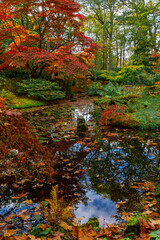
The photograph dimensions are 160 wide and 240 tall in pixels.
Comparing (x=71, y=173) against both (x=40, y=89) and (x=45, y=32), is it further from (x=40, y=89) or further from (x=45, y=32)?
(x=45, y=32)

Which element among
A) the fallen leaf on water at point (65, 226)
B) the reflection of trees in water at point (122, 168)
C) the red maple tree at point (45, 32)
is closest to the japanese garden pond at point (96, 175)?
the reflection of trees in water at point (122, 168)

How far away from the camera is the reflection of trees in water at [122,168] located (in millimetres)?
2527

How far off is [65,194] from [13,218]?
767mm

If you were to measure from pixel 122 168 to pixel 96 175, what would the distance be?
0.58 meters

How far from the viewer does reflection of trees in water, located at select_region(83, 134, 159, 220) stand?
8.29 ft

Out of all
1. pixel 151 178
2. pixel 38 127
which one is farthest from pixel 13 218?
pixel 38 127

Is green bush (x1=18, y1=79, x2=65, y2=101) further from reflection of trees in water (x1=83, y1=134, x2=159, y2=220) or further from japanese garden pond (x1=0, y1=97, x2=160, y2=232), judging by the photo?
reflection of trees in water (x1=83, y1=134, x2=159, y2=220)

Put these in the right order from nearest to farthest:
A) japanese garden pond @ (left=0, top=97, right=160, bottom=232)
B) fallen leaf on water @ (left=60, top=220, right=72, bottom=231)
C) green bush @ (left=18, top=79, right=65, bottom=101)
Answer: fallen leaf on water @ (left=60, top=220, right=72, bottom=231) → japanese garden pond @ (left=0, top=97, right=160, bottom=232) → green bush @ (left=18, top=79, right=65, bottom=101)

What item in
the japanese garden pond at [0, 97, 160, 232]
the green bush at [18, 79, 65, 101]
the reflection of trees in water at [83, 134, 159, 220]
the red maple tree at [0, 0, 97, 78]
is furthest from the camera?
the green bush at [18, 79, 65, 101]

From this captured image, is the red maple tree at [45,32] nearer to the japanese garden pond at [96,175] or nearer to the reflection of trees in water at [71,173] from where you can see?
the japanese garden pond at [96,175]

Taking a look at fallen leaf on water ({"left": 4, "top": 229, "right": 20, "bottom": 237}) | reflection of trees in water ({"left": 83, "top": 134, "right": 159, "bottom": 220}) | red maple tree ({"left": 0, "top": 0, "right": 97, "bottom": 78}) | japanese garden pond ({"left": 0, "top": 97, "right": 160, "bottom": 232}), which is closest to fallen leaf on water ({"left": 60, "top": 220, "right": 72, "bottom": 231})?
japanese garden pond ({"left": 0, "top": 97, "right": 160, "bottom": 232})

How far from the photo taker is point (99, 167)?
336 cm

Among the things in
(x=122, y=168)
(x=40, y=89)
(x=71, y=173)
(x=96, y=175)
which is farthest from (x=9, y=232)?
(x=40, y=89)

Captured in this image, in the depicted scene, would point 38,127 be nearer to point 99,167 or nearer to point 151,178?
point 99,167
